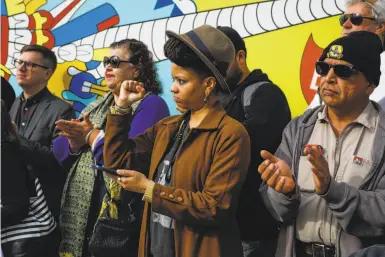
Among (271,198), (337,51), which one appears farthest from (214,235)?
(337,51)

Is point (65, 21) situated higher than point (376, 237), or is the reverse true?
point (65, 21)

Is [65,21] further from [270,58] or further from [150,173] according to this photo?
[150,173]

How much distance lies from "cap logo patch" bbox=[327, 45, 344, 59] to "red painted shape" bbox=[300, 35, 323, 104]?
142 cm

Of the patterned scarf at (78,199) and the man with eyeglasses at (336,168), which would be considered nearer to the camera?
Answer: the man with eyeglasses at (336,168)

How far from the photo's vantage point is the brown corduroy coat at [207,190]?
304 cm

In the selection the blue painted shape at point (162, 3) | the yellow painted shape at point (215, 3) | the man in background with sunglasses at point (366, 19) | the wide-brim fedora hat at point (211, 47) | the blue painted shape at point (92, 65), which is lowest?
the wide-brim fedora hat at point (211, 47)

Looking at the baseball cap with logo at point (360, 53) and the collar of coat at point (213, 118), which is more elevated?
the baseball cap with logo at point (360, 53)

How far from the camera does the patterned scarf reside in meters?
4.27

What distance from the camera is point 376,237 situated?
303 centimetres

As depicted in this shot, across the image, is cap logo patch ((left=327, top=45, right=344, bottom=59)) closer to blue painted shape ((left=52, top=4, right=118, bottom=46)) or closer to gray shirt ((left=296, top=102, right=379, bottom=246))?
gray shirt ((left=296, top=102, right=379, bottom=246))

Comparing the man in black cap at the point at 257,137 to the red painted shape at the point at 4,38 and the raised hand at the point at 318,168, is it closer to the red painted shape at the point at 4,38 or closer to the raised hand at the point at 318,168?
the raised hand at the point at 318,168

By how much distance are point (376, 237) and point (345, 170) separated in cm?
32

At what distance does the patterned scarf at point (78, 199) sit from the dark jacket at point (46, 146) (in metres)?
0.28

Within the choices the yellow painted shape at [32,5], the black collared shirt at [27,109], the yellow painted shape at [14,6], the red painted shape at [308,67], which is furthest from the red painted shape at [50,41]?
the red painted shape at [308,67]
